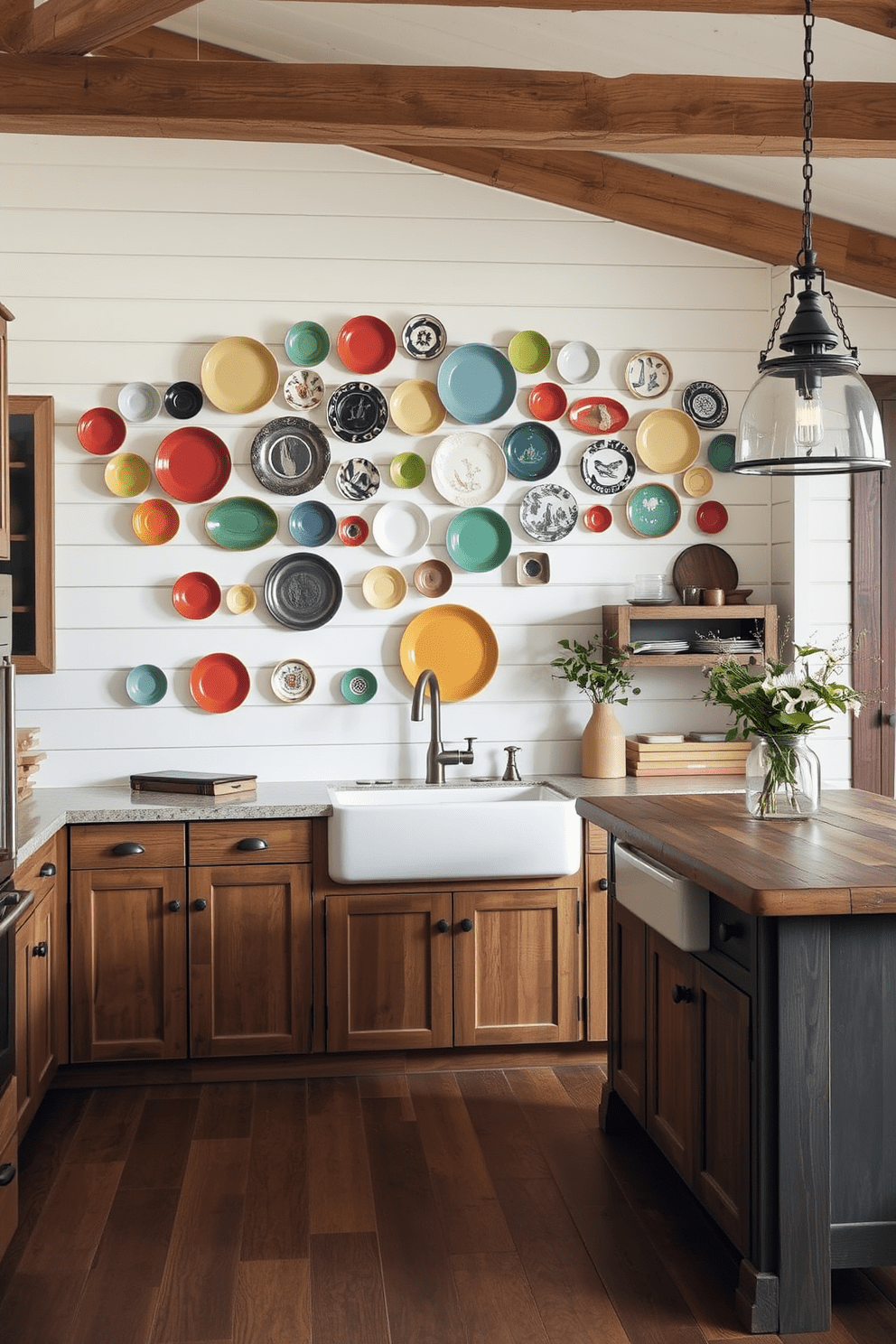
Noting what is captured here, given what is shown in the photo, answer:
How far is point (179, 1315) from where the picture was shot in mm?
2500

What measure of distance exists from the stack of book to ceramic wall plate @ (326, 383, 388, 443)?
1422 mm

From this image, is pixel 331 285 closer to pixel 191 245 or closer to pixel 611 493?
pixel 191 245

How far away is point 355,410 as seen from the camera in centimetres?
438

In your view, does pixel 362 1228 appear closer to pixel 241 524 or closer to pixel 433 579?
pixel 433 579

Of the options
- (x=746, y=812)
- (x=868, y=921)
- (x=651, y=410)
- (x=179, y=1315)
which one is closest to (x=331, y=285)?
(x=651, y=410)

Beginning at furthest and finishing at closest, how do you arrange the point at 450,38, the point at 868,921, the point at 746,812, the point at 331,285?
the point at 331,285, the point at 450,38, the point at 746,812, the point at 868,921

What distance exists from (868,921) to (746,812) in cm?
72

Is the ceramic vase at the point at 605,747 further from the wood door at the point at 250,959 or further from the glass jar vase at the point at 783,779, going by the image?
the glass jar vase at the point at 783,779

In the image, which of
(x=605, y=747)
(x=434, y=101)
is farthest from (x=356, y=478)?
(x=434, y=101)

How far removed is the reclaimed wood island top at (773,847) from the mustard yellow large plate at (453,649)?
3.58 ft

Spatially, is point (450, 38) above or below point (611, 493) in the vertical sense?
above

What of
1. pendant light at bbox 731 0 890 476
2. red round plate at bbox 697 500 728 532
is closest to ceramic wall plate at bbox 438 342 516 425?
red round plate at bbox 697 500 728 532

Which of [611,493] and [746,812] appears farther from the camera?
[611,493]

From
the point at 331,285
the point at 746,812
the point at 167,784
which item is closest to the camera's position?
the point at 746,812
